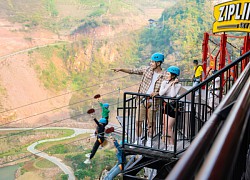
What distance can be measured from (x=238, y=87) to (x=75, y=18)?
65487 mm

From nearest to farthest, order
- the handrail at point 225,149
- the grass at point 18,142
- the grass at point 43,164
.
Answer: the handrail at point 225,149
the grass at point 43,164
the grass at point 18,142

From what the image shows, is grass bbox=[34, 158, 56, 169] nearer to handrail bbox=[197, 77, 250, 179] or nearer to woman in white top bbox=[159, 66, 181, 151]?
woman in white top bbox=[159, 66, 181, 151]

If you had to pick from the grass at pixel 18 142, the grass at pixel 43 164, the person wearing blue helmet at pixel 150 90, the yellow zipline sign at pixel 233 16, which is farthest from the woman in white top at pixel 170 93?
the grass at pixel 18 142

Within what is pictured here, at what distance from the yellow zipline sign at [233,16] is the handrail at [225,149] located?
6158 mm

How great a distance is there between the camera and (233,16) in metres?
6.69

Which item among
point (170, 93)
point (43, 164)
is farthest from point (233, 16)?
point (43, 164)

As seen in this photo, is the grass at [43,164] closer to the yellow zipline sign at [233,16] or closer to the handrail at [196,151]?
the yellow zipline sign at [233,16]

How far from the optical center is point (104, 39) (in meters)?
61.2

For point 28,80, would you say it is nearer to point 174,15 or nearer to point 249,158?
point 174,15

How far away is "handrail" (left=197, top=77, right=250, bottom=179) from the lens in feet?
1.57

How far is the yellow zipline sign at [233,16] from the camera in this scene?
639 centimetres

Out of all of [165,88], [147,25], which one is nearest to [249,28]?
[165,88]

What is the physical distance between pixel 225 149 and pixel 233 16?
662 cm

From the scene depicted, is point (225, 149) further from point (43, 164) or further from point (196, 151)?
point (43, 164)
